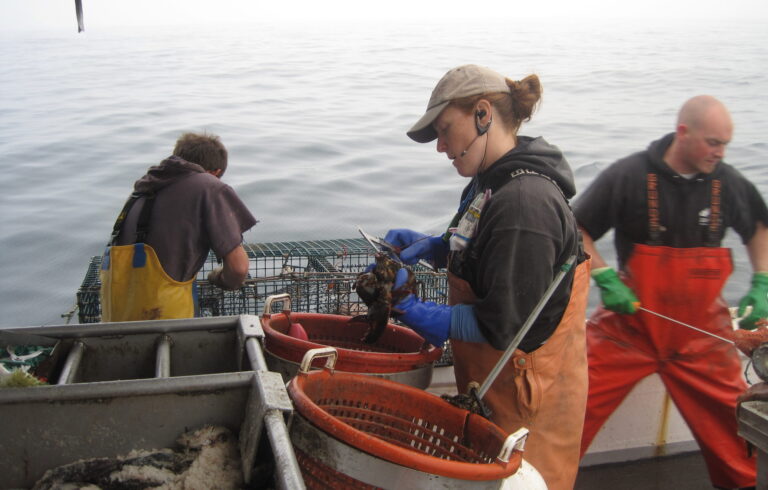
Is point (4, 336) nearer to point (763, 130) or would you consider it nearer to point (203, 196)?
point (203, 196)

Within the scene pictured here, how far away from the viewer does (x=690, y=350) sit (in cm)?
301

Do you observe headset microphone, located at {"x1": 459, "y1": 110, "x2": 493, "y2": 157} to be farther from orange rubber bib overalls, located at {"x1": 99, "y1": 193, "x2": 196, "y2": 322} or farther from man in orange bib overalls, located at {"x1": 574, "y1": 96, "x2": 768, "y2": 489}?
orange rubber bib overalls, located at {"x1": 99, "y1": 193, "x2": 196, "y2": 322}

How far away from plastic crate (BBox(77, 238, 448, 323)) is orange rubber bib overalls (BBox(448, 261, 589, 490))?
0.90m

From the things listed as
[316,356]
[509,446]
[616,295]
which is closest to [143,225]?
[316,356]

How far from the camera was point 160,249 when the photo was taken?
9.09ft

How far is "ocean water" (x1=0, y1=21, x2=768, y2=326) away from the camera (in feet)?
20.1

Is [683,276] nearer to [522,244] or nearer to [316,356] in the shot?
[522,244]

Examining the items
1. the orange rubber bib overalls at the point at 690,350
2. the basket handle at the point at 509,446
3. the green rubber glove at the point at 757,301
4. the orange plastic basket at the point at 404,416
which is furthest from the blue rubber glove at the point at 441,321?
the green rubber glove at the point at 757,301

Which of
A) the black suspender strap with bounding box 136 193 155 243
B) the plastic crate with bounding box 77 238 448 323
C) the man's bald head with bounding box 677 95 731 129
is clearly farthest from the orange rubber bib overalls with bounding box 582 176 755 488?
the black suspender strap with bounding box 136 193 155 243

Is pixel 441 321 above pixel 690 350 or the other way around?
above

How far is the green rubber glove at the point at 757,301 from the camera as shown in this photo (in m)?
3.14

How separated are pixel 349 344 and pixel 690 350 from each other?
154 cm

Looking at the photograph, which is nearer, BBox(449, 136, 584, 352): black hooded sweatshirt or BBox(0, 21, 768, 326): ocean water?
BBox(449, 136, 584, 352): black hooded sweatshirt

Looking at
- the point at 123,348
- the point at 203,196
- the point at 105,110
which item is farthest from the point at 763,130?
the point at 123,348
